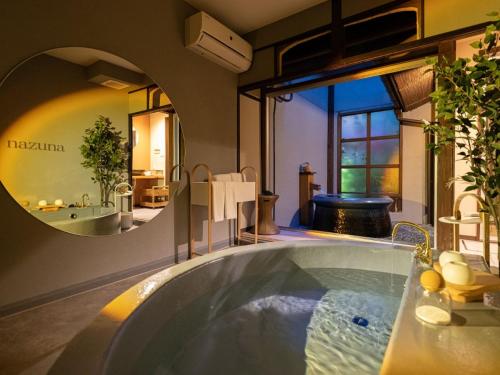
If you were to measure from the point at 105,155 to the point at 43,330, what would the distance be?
1.22 m

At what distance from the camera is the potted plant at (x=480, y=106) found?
30.9 inches

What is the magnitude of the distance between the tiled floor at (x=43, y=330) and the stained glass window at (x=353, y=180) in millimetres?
4904

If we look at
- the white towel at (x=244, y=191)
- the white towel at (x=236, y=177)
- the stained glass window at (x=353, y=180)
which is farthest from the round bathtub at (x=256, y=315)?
the stained glass window at (x=353, y=180)

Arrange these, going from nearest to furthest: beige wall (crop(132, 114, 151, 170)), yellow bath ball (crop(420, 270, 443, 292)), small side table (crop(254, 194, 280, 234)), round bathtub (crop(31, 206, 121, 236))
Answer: yellow bath ball (crop(420, 270, 443, 292)) < round bathtub (crop(31, 206, 121, 236)) < beige wall (crop(132, 114, 151, 170)) < small side table (crop(254, 194, 280, 234))

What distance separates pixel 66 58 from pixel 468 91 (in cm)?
223

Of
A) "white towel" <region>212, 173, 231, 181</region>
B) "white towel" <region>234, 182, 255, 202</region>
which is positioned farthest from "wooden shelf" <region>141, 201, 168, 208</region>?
"white towel" <region>234, 182, 255, 202</region>

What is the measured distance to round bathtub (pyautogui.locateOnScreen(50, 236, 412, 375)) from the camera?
34.0 inches

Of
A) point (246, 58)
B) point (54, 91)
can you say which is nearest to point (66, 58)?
point (54, 91)

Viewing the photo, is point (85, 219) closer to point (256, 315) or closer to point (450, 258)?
point (256, 315)

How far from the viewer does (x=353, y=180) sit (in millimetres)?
5664

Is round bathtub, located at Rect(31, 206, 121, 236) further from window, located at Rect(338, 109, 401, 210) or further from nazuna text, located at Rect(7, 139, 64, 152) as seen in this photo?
window, located at Rect(338, 109, 401, 210)

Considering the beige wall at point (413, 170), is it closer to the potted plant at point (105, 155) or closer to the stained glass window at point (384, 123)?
the stained glass window at point (384, 123)

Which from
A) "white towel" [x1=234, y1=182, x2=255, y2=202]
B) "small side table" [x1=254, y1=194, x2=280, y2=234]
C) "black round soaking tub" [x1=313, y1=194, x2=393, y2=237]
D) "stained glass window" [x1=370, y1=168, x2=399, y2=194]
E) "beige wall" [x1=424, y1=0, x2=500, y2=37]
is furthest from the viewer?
"stained glass window" [x1=370, y1=168, x2=399, y2=194]

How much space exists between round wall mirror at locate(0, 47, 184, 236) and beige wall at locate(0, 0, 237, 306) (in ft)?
0.22
